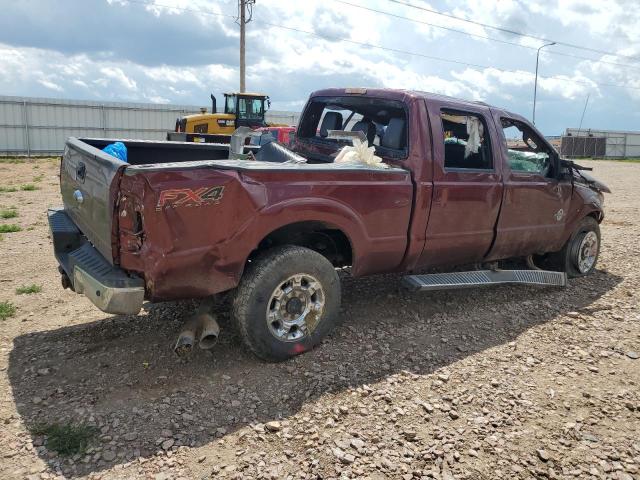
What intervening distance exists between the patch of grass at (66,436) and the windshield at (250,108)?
1745 cm

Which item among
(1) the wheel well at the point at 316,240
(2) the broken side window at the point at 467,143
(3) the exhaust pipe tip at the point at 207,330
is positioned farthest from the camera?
(2) the broken side window at the point at 467,143

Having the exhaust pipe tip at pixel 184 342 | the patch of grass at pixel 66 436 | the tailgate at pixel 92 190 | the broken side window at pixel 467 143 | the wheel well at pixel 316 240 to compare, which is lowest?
the patch of grass at pixel 66 436

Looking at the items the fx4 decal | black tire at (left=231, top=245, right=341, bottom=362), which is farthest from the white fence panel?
the fx4 decal

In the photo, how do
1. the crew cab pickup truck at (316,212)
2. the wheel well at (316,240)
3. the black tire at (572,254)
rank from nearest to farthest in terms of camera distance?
the crew cab pickup truck at (316,212) → the wheel well at (316,240) → the black tire at (572,254)

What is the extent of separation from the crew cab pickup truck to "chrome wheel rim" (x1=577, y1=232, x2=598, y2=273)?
0.24 ft

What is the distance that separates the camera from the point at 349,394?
3.70 metres

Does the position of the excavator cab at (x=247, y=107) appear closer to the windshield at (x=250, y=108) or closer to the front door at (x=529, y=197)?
the windshield at (x=250, y=108)

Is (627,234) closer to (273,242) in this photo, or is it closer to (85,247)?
(273,242)

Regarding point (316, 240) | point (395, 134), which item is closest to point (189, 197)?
point (316, 240)

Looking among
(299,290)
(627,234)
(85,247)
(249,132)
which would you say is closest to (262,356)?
(299,290)

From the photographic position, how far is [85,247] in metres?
4.19

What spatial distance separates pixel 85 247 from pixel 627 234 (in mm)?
8530

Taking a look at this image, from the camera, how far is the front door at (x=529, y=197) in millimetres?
5355

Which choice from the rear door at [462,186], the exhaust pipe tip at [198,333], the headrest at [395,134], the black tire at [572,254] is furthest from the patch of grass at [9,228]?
the black tire at [572,254]
